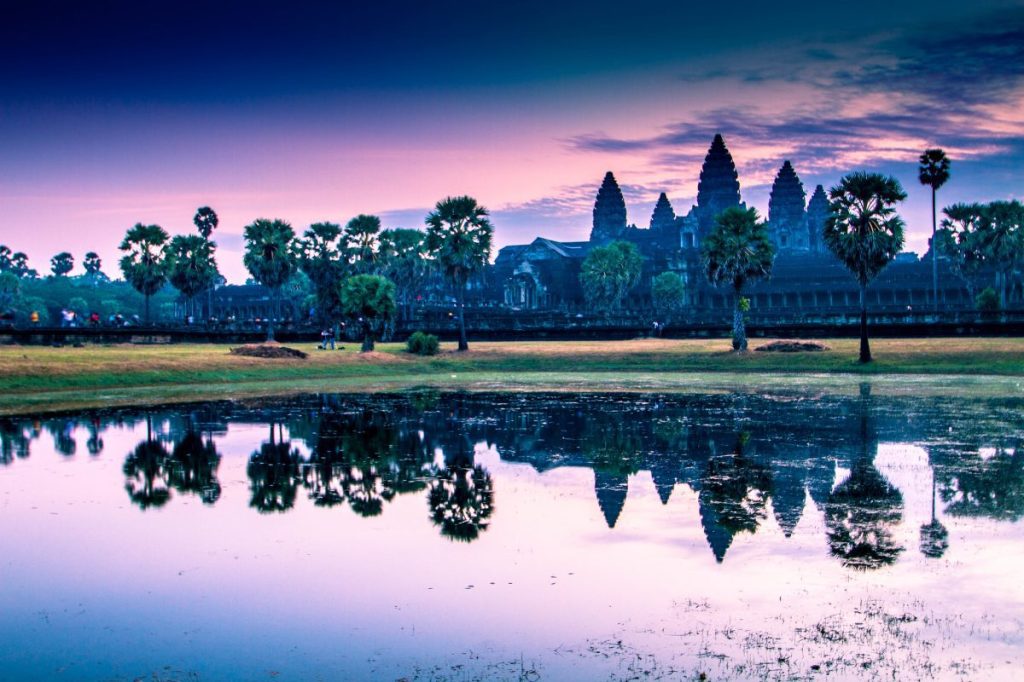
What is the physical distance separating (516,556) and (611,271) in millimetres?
108036

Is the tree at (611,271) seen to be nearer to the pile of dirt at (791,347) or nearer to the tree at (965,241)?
the tree at (965,241)

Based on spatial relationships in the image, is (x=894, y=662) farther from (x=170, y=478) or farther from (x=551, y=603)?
(x=170, y=478)

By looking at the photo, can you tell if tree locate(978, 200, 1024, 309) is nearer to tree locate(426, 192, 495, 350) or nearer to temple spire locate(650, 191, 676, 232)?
tree locate(426, 192, 495, 350)

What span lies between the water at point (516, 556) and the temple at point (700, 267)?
2851 inches

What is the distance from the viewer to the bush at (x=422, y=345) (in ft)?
203

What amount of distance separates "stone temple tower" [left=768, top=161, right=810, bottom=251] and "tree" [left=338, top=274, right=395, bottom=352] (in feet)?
433

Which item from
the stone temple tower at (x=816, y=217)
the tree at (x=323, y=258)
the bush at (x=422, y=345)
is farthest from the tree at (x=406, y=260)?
the stone temple tower at (x=816, y=217)

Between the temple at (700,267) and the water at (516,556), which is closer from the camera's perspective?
the water at (516,556)

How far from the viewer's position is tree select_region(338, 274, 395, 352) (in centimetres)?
6288

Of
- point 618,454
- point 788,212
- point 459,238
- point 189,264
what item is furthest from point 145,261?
point 788,212

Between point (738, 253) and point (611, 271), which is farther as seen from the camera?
point (611, 271)

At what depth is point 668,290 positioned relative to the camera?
130 metres

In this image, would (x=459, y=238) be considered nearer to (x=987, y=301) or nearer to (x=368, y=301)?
(x=368, y=301)

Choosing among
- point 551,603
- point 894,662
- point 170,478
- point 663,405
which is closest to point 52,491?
point 170,478
